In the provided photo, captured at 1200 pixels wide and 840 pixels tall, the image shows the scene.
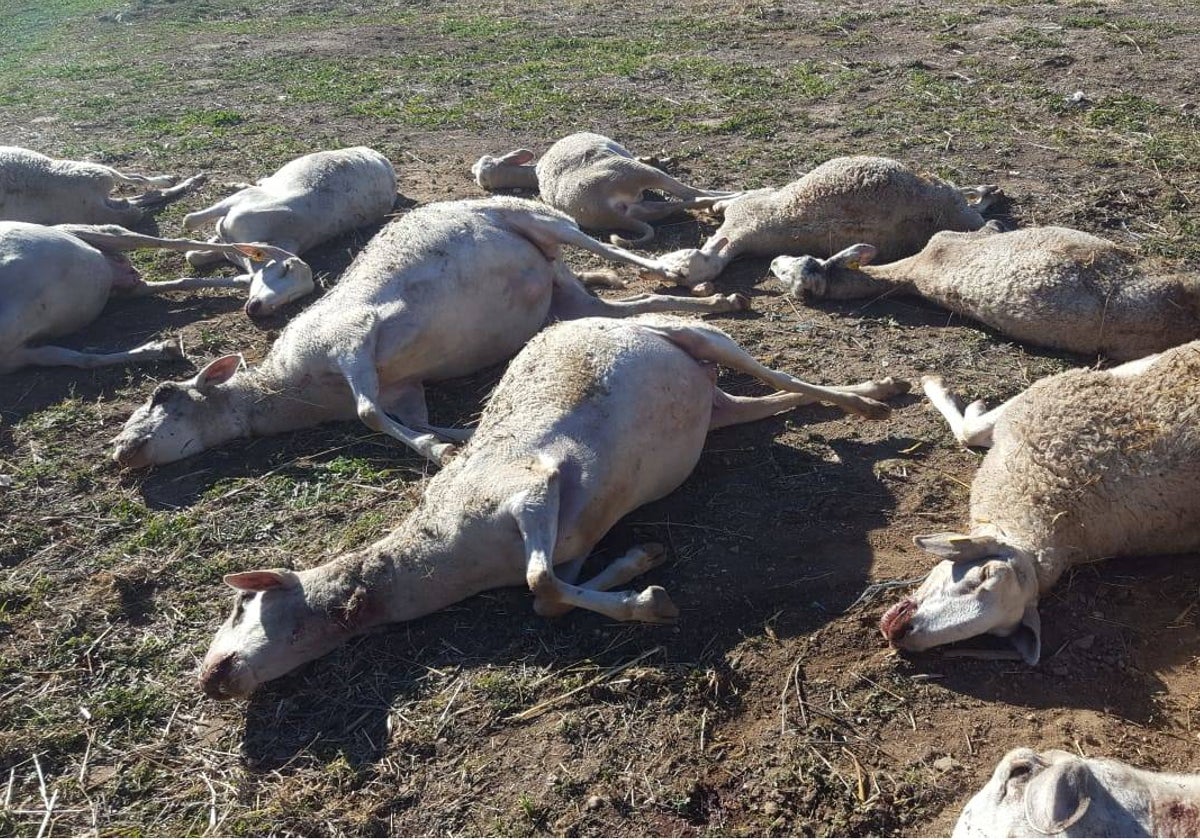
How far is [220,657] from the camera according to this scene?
15.9 ft

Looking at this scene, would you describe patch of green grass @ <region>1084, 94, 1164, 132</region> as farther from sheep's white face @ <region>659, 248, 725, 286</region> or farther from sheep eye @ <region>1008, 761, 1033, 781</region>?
sheep eye @ <region>1008, 761, 1033, 781</region>

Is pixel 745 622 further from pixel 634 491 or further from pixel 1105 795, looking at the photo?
pixel 1105 795

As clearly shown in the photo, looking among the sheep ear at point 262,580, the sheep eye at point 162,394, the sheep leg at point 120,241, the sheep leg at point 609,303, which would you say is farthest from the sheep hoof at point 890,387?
the sheep leg at point 120,241

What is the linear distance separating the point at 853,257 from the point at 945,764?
15.1 ft

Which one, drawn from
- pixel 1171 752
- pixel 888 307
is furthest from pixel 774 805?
pixel 888 307

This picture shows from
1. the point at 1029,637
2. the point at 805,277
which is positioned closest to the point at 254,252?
the point at 805,277

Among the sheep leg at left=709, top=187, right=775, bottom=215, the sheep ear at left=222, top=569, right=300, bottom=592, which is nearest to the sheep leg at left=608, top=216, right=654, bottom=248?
the sheep leg at left=709, top=187, right=775, bottom=215

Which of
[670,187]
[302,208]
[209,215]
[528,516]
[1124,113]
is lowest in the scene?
[209,215]

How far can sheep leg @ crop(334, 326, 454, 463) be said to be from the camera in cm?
A: 630

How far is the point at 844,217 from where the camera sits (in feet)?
27.7

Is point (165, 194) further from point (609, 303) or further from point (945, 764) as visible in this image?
point (945, 764)

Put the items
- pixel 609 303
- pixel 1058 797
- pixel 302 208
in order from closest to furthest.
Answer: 1. pixel 1058 797
2. pixel 609 303
3. pixel 302 208

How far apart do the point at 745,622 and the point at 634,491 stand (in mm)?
933

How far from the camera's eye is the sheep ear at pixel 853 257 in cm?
792
